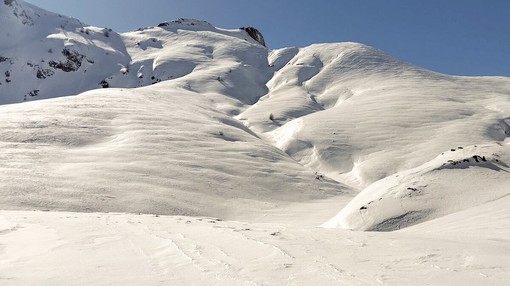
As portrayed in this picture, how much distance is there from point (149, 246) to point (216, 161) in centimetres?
933

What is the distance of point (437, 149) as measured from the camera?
16531 mm

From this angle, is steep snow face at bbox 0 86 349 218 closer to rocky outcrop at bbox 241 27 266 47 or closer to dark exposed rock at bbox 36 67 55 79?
dark exposed rock at bbox 36 67 55 79

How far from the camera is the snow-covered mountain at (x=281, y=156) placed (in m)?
6.16

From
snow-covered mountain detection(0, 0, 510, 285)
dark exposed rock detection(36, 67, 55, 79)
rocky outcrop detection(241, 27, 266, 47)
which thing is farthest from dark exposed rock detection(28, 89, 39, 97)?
rocky outcrop detection(241, 27, 266, 47)

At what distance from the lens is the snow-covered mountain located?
6164mm

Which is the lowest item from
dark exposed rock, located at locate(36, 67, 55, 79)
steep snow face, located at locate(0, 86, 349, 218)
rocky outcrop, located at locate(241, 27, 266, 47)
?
steep snow face, located at locate(0, 86, 349, 218)

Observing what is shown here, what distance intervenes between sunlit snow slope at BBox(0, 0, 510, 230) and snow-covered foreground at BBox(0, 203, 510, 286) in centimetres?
229

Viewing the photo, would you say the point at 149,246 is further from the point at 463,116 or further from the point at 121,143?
the point at 463,116

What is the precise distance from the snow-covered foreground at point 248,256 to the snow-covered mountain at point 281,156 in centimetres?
5

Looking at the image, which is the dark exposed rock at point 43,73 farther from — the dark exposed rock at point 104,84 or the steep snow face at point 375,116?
the steep snow face at point 375,116

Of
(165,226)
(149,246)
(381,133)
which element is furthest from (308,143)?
(149,246)

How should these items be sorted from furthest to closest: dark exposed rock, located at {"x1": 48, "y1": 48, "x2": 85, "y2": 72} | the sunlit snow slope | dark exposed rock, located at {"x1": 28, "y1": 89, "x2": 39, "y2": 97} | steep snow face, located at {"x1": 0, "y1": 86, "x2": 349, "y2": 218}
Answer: dark exposed rock, located at {"x1": 48, "y1": 48, "x2": 85, "y2": 72} < dark exposed rock, located at {"x1": 28, "y1": 89, "x2": 39, "y2": 97} < steep snow face, located at {"x1": 0, "y1": 86, "x2": 349, "y2": 218} < the sunlit snow slope

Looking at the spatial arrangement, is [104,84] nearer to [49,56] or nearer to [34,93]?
[34,93]

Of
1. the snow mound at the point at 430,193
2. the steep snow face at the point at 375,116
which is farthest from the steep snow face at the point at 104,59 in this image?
the snow mound at the point at 430,193
